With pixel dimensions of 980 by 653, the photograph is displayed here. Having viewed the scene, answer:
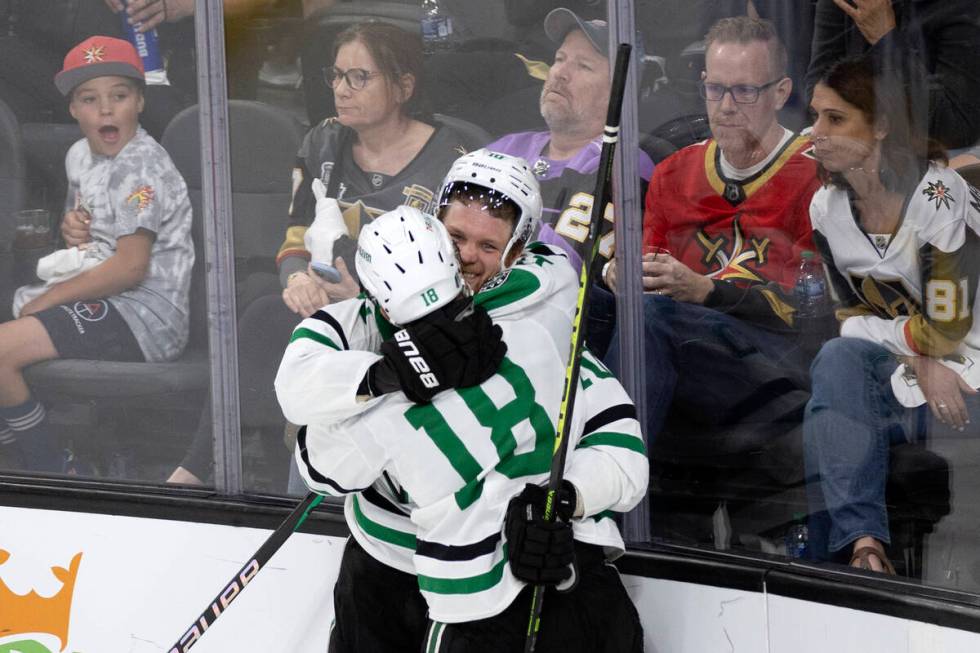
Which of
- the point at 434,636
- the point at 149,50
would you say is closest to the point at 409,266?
the point at 434,636

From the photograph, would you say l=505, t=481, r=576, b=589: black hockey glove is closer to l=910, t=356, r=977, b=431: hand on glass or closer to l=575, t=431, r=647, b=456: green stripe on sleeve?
l=575, t=431, r=647, b=456: green stripe on sleeve

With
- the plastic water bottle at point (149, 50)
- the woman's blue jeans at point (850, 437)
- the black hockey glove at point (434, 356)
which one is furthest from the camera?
the plastic water bottle at point (149, 50)

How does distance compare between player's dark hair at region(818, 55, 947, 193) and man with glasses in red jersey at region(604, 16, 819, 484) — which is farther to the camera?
man with glasses in red jersey at region(604, 16, 819, 484)

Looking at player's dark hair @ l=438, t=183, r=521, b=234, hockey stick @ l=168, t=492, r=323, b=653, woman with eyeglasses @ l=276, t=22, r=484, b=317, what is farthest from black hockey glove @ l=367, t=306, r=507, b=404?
woman with eyeglasses @ l=276, t=22, r=484, b=317

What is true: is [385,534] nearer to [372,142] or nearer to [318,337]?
[318,337]

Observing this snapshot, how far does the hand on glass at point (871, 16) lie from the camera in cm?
214

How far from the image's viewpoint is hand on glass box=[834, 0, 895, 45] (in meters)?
2.14

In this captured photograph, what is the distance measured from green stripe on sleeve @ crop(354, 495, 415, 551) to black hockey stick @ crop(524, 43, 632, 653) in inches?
10.0

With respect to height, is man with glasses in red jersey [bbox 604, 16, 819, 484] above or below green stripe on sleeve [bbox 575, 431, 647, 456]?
above

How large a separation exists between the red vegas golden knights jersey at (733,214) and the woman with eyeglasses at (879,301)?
0.04 metres

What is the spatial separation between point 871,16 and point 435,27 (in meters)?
0.89

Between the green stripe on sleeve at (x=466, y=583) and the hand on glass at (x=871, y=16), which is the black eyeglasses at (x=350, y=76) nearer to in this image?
the hand on glass at (x=871, y=16)

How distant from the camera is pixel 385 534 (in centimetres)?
220

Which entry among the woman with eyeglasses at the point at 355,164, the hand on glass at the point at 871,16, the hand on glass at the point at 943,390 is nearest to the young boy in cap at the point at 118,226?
the woman with eyeglasses at the point at 355,164
